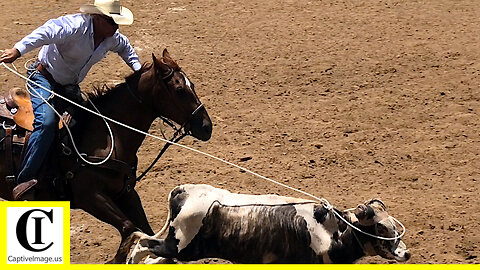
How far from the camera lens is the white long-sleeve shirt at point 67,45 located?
268 inches

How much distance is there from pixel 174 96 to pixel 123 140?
54cm

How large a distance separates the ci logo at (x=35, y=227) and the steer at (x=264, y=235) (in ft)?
2.44

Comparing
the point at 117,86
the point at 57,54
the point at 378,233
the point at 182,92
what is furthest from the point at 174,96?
the point at 378,233

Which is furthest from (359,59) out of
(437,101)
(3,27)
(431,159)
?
(3,27)

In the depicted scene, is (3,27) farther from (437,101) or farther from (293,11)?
(437,101)

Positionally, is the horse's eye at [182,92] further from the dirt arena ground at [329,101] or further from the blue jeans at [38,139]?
the dirt arena ground at [329,101]

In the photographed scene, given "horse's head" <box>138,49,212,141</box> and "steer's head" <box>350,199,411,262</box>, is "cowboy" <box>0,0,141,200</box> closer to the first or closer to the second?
"horse's head" <box>138,49,212,141</box>

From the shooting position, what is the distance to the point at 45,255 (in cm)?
692

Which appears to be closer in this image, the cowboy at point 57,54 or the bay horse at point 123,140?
the cowboy at point 57,54

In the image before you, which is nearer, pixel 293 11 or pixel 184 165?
pixel 184 165

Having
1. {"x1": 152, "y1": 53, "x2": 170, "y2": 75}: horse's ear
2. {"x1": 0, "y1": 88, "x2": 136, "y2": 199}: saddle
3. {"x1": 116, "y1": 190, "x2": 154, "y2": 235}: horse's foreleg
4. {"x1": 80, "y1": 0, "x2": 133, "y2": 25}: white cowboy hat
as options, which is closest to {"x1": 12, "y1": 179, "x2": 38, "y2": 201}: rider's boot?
{"x1": 0, "y1": 88, "x2": 136, "y2": 199}: saddle

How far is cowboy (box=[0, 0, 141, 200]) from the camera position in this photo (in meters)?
6.84

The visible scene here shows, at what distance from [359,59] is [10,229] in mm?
6497

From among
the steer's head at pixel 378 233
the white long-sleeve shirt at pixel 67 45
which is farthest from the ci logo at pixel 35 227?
the steer's head at pixel 378 233
